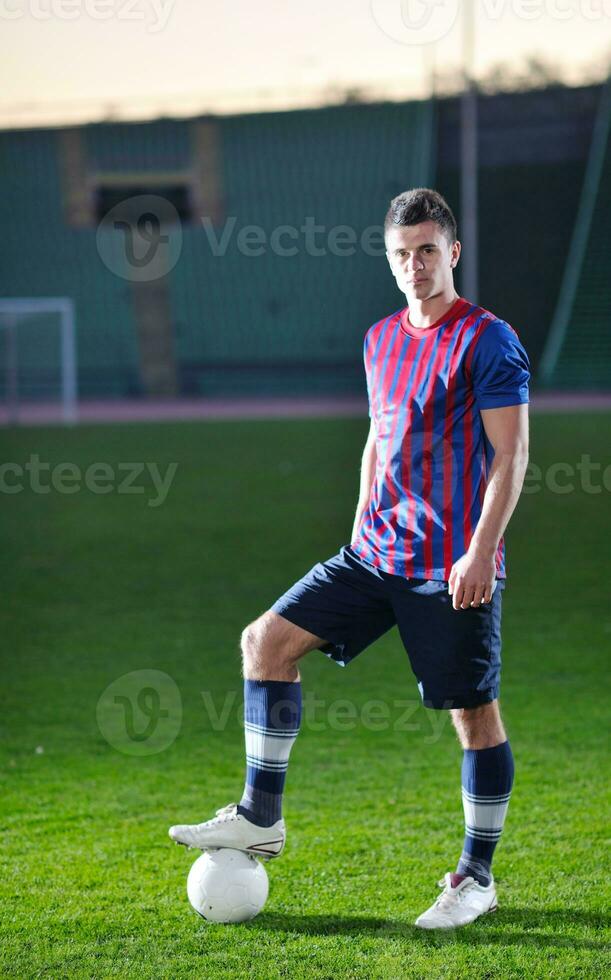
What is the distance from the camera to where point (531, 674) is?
5.45 meters

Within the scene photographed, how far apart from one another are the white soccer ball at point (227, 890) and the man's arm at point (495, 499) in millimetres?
887

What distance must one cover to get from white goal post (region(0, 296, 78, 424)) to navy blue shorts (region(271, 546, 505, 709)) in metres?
17.4

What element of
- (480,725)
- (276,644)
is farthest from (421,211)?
(480,725)

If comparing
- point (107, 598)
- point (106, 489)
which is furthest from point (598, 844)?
point (106, 489)

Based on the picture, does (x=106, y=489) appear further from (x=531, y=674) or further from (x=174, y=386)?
(x=174, y=386)

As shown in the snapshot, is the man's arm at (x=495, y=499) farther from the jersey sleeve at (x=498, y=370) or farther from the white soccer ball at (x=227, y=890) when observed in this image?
the white soccer ball at (x=227, y=890)

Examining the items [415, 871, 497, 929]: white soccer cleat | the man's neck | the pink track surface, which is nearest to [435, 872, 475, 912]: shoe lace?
[415, 871, 497, 929]: white soccer cleat

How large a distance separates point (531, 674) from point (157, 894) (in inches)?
104

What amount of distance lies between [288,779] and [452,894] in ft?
3.92

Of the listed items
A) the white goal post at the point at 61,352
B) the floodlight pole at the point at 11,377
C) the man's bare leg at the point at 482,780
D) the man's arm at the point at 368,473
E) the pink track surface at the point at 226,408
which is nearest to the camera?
the man's bare leg at the point at 482,780

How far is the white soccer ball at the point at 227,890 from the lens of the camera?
301 centimetres

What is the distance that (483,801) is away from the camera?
309 cm

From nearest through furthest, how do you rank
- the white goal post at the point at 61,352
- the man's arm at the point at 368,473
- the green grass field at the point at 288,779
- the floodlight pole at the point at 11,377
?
the green grass field at the point at 288,779
the man's arm at the point at 368,473
the floodlight pole at the point at 11,377
the white goal post at the point at 61,352

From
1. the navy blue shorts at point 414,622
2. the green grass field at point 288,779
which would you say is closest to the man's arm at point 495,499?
the navy blue shorts at point 414,622
